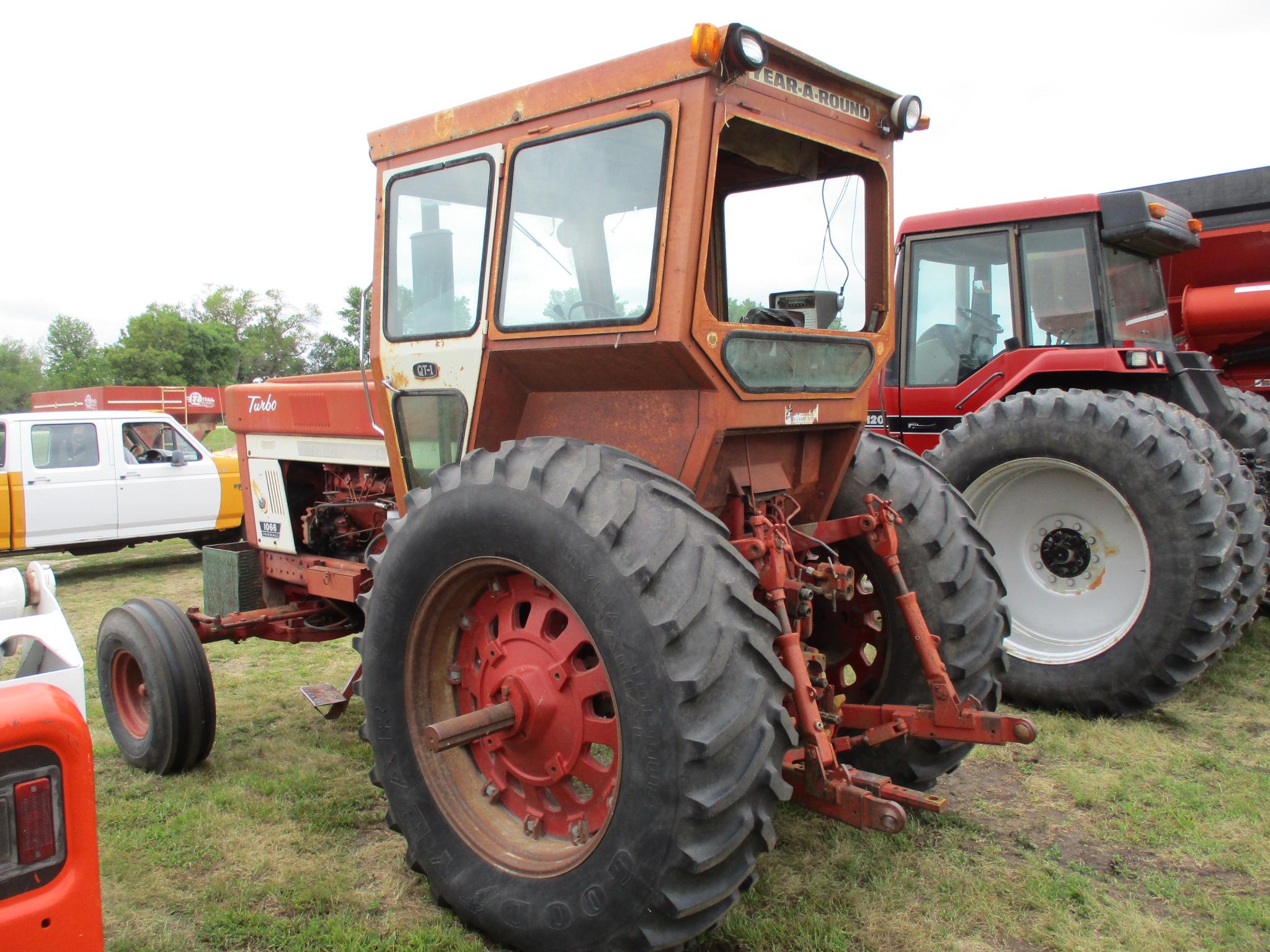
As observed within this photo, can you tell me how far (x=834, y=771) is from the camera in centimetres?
254

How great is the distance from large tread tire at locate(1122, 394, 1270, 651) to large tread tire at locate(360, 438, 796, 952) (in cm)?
342

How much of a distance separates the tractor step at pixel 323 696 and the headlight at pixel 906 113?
314 centimetres

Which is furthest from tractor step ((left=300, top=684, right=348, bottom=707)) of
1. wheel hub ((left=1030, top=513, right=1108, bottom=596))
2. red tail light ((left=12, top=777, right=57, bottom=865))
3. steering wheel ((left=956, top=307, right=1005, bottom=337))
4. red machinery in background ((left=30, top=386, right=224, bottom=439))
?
red machinery in background ((left=30, top=386, right=224, bottom=439))

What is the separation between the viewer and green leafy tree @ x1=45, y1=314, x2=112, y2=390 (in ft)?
185

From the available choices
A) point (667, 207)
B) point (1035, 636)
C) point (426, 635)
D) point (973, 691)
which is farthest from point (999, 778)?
point (667, 207)

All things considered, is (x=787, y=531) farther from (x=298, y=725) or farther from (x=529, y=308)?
(x=298, y=725)

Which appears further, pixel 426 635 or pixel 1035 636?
pixel 1035 636

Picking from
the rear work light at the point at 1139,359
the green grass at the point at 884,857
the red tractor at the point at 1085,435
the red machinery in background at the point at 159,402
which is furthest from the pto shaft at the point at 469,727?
the red machinery in background at the point at 159,402

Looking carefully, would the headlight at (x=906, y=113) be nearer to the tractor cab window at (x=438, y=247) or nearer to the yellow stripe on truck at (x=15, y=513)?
the tractor cab window at (x=438, y=247)

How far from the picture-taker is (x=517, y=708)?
2719 mm

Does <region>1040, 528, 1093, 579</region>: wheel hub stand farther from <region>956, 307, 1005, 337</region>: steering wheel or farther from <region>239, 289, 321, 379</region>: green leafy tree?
<region>239, 289, 321, 379</region>: green leafy tree

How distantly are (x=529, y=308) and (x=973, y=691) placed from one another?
6.52 feet

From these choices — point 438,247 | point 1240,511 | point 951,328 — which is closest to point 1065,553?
point 1240,511

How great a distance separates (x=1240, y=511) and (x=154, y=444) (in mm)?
9666
